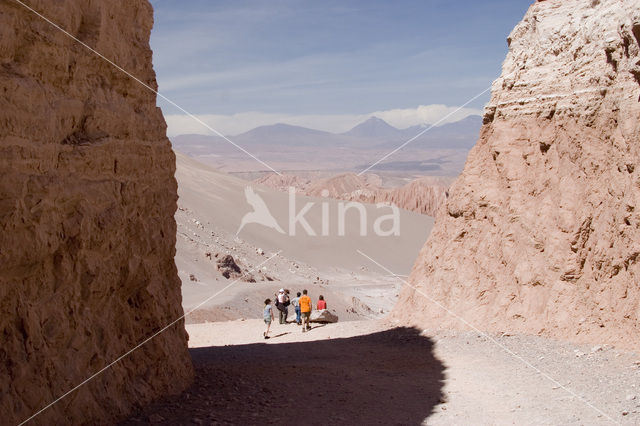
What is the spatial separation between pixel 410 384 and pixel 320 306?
8520 mm

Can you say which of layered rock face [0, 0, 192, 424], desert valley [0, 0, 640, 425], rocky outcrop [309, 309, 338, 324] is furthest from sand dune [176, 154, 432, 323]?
layered rock face [0, 0, 192, 424]

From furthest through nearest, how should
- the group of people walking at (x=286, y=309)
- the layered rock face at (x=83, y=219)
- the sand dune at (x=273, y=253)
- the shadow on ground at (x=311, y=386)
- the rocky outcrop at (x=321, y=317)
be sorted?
1. the sand dune at (x=273, y=253)
2. the rocky outcrop at (x=321, y=317)
3. the group of people walking at (x=286, y=309)
4. the shadow on ground at (x=311, y=386)
5. the layered rock face at (x=83, y=219)

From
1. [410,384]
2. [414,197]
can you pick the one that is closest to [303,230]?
[414,197]

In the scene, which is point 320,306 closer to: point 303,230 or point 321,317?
point 321,317

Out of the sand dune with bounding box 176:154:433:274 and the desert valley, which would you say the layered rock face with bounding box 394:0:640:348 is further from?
the sand dune with bounding box 176:154:433:274

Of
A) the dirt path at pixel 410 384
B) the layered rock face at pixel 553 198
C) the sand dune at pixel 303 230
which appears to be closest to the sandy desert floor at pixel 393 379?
the dirt path at pixel 410 384

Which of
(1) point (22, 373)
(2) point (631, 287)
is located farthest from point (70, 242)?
(2) point (631, 287)

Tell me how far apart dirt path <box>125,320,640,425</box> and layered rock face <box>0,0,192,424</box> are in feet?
2.85

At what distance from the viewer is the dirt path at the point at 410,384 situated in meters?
8.00

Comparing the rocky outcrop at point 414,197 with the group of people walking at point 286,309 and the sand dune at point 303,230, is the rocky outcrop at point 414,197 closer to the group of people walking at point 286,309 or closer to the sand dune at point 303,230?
the sand dune at point 303,230

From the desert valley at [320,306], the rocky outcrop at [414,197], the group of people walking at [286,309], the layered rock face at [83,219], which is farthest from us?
the rocky outcrop at [414,197]

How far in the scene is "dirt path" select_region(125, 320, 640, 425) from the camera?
26.2 ft

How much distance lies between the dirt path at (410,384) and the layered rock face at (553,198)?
91cm

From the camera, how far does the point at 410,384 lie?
1009 centimetres
